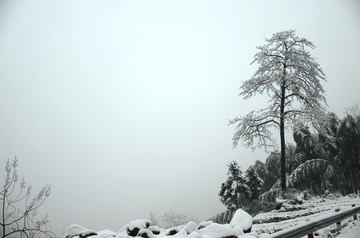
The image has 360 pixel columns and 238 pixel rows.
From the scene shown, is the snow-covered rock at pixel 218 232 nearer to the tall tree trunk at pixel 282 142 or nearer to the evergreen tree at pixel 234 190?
the tall tree trunk at pixel 282 142

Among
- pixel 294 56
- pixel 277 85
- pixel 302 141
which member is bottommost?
pixel 302 141

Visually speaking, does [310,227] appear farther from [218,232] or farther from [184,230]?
[184,230]

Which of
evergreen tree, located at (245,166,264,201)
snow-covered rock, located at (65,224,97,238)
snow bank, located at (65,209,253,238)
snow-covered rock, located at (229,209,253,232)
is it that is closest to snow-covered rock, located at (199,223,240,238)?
snow bank, located at (65,209,253,238)

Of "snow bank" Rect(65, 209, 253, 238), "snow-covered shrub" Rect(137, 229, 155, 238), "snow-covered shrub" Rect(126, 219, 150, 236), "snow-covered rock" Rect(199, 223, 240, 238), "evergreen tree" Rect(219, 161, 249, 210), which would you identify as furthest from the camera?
"evergreen tree" Rect(219, 161, 249, 210)

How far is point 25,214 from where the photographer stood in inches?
242

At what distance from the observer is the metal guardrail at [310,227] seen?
5845 millimetres

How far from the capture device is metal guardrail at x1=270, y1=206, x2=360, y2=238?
19.2 ft

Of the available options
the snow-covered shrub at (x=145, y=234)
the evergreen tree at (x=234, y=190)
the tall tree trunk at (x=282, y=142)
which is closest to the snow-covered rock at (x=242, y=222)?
the snow-covered shrub at (x=145, y=234)

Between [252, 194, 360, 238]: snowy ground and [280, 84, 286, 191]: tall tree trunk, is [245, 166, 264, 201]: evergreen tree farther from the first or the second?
[252, 194, 360, 238]: snowy ground

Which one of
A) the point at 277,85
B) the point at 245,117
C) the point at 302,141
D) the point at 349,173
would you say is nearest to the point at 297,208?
the point at 245,117

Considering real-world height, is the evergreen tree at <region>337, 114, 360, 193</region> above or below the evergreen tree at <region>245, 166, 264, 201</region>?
above

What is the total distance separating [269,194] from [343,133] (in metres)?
9.40

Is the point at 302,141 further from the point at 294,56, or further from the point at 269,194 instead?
the point at 294,56

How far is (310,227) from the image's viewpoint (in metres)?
6.89
